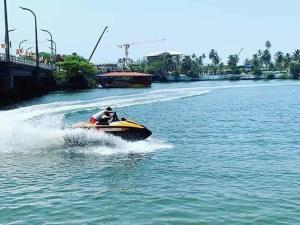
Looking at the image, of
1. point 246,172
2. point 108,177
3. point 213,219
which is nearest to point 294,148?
point 246,172

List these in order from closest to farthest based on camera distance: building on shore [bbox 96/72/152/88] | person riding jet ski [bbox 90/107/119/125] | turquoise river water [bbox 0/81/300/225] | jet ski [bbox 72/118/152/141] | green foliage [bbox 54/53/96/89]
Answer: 1. turquoise river water [bbox 0/81/300/225]
2. jet ski [bbox 72/118/152/141]
3. person riding jet ski [bbox 90/107/119/125]
4. green foliage [bbox 54/53/96/89]
5. building on shore [bbox 96/72/152/88]

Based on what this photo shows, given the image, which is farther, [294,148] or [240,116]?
[240,116]

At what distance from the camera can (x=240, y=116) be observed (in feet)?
158

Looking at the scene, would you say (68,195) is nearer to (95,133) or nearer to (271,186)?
(271,186)

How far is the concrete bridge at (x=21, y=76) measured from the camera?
72312 millimetres

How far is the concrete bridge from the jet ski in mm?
45506

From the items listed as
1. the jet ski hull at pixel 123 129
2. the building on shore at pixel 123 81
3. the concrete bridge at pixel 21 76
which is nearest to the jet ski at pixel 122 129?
the jet ski hull at pixel 123 129

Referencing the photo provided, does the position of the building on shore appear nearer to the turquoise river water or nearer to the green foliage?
the green foliage

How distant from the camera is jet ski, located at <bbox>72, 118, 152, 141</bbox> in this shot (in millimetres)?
26875

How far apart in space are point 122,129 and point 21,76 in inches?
2760

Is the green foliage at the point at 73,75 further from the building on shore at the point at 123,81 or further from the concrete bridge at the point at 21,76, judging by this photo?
the building on shore at the point at 123,81

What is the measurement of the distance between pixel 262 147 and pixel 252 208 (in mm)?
12642

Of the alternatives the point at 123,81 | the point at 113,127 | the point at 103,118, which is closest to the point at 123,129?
the point at 113,127

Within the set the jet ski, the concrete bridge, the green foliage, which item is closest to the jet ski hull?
the jet ski
